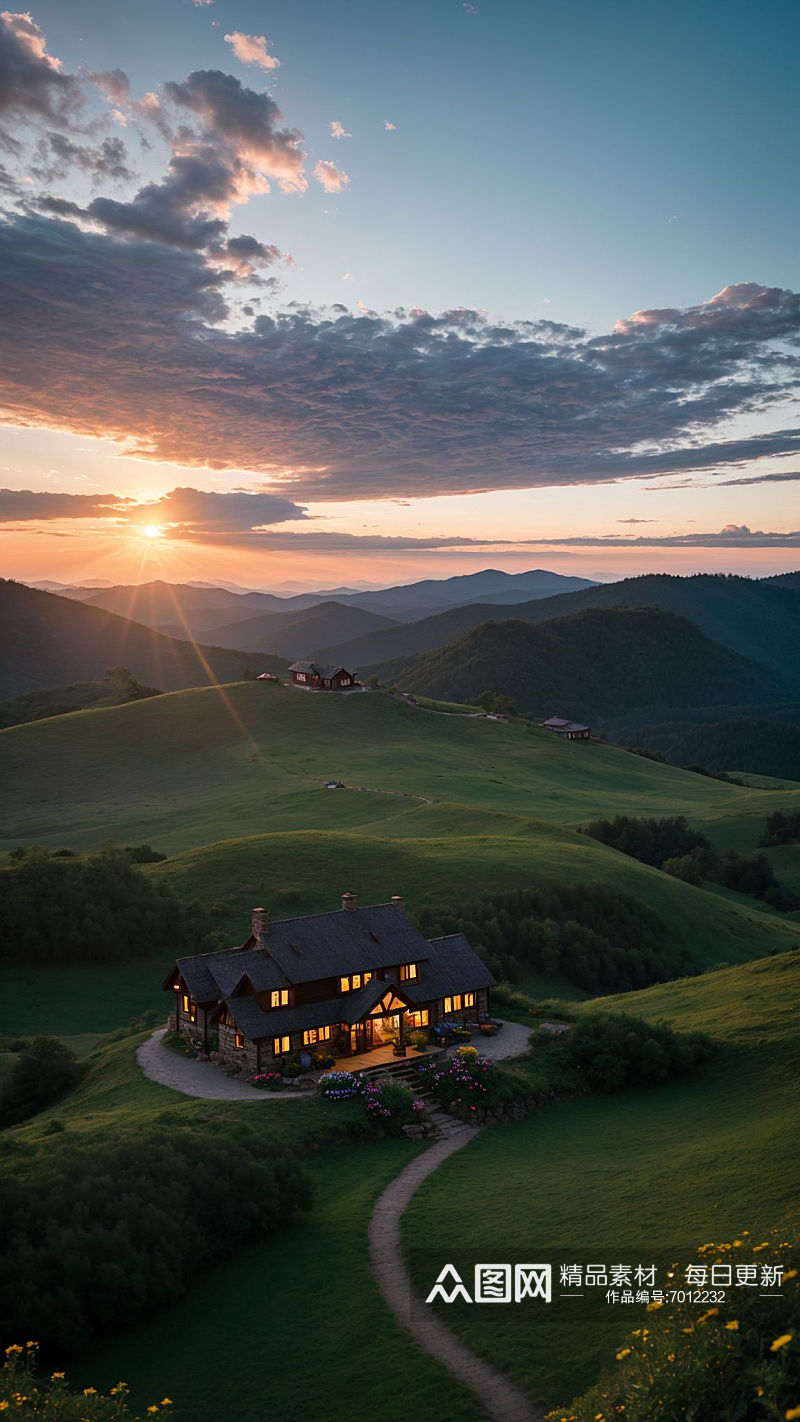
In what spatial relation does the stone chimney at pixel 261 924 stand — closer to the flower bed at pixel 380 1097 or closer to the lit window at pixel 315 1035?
the lit window at pixel 315 1035

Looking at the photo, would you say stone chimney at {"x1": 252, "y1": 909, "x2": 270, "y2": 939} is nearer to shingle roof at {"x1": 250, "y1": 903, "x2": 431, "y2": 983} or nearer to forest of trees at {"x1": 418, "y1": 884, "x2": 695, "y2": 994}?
shingle roof at {"x1": 250, "y1": 903, "x2": 431, "y2": 983}

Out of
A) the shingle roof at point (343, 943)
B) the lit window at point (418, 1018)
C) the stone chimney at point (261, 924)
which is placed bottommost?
the lit window at point (418, 1018)

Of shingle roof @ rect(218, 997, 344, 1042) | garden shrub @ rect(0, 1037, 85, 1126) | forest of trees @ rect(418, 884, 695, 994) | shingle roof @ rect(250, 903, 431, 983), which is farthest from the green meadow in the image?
shingle roof @ rect(250, 903, 431, 983)

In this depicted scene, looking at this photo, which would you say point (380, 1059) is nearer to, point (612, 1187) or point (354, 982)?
point (354, 982)

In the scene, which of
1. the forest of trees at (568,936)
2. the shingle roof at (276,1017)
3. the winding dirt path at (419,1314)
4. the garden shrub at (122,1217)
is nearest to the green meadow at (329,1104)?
the winding dirt path at (419,1314)

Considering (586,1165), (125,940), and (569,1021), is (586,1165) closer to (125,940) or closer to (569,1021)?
(569,1021)

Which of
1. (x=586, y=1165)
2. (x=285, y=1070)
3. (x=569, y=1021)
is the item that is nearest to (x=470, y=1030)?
(x=569, y=1021)

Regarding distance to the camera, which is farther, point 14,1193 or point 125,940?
point 125,940
